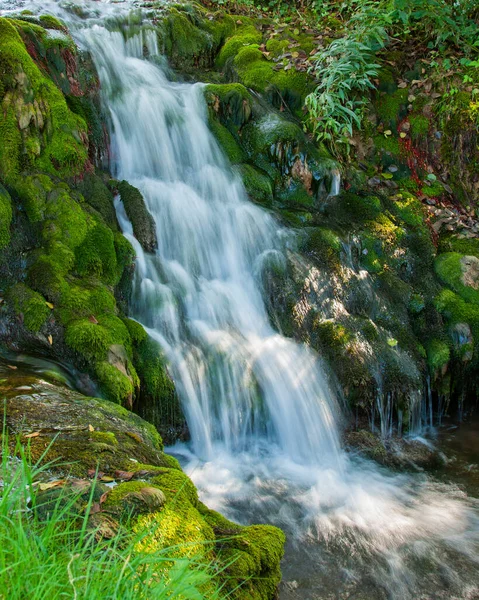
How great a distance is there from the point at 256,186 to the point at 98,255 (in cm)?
282

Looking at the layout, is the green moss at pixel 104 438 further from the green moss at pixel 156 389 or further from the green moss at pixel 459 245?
the green moss at pixel 459 245

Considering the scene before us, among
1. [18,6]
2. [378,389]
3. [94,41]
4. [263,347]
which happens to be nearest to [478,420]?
[378,389]

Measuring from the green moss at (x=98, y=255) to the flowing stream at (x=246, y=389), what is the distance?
15.0 inches

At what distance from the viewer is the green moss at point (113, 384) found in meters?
4.20

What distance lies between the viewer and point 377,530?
4.23 m

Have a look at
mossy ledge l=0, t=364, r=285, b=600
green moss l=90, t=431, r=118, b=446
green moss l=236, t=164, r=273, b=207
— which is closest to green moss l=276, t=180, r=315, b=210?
green moss l=236, t=164, r=273, b=207

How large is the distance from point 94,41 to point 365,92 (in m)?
4.10

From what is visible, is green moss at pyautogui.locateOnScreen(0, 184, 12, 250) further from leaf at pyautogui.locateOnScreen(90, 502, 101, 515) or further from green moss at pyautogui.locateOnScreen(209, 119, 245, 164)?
green moss at pyautogui.locateOnScreen(209, 119, 245, 164)

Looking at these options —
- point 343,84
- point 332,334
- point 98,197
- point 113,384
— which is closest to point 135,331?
point 113,384

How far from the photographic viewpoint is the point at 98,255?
5191 millimetres

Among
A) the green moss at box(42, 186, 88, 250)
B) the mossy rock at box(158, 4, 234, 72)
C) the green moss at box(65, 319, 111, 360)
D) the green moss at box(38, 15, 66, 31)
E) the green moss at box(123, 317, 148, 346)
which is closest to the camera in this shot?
the green moss at box(65, 319, 111, 360)

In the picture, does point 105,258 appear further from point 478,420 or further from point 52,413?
point 478,420

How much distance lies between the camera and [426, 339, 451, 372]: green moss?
6.38 m

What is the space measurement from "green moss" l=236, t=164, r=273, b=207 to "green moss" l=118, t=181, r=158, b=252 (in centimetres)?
163
